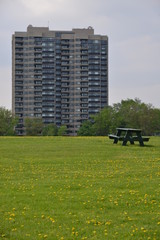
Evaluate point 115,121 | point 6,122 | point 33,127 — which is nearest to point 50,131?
point 33,127

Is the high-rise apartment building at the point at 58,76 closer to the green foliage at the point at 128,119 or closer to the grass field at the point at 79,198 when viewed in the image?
the green foliage at the point at 128,119

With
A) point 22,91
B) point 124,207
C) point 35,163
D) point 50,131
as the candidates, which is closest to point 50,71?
point 22,91

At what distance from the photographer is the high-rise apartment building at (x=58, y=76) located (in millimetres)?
140500

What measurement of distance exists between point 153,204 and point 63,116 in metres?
131

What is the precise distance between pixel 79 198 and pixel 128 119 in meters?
79.2

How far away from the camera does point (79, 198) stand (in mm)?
10953

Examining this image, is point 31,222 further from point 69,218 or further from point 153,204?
point 153,204

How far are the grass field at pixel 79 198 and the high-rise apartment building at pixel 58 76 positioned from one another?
4770 inches

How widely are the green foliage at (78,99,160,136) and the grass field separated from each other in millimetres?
66048

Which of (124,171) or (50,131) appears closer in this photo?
(124,171)

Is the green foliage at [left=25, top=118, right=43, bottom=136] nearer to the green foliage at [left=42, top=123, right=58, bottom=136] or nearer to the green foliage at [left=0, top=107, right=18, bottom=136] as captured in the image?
the green foliage at [left=42, top=123, right=58, bottom=136]

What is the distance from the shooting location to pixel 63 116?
5571 inches

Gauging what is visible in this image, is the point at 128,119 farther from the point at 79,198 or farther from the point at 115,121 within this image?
the point at 79,198

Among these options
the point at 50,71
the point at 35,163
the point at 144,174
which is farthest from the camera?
the point at 50,71
